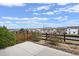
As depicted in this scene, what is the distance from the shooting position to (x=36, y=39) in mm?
13117

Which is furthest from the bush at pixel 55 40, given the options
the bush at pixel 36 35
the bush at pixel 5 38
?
the bush at pixel 5 38

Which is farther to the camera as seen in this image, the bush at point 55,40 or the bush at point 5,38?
the bush at point 55,40

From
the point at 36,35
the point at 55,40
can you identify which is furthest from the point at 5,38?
the point at 36,35

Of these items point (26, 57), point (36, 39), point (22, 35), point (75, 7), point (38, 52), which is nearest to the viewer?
point (26, 57)

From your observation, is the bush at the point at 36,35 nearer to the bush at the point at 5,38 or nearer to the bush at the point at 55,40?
the bush at the point at 55,40

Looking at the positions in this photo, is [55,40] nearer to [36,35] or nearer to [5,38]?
[36,35]

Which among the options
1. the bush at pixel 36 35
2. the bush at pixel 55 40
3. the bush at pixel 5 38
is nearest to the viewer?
the bush at pixel 5 38

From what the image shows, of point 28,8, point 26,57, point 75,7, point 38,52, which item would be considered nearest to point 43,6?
point 28,8

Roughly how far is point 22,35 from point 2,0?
19.7 ft

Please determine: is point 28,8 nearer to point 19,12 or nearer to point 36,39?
point 19,12

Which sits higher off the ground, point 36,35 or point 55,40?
point 36,35

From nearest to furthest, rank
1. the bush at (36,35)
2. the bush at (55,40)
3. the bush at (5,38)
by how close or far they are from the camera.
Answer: the bush at (5,38)
the bush at (55,40)
the bush at (36,35)

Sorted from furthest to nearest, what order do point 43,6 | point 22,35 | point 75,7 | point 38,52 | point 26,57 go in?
point 22,35 → point 43,6 → point 75,7 → point 38,52 → point 26,57

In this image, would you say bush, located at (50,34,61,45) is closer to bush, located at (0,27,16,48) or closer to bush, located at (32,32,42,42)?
bush, located at (32,32,42,42)
